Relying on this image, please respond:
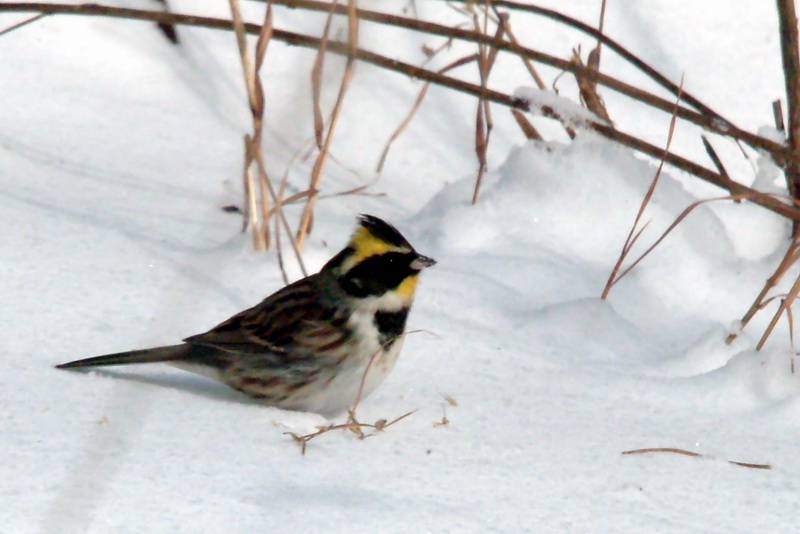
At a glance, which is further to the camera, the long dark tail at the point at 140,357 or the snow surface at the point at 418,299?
the long dark tail at the point at 140,357

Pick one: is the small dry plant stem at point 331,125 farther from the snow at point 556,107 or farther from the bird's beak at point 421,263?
the snow at point 556,107

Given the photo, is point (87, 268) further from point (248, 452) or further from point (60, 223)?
point (248, 452)

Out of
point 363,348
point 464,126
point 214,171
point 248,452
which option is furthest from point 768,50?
point 248,452

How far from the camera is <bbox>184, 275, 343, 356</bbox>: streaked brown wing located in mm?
3557

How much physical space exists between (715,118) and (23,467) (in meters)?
2.94

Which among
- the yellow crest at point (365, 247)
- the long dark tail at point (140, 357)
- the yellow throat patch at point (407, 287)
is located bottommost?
the long dark tail at point (140, 357)

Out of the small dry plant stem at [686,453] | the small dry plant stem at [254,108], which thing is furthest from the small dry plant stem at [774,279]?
the small dry plant stem at [254,108]

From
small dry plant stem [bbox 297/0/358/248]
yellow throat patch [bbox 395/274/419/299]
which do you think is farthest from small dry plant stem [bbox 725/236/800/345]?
small dry plant stem [bbox 297/0/358/248]

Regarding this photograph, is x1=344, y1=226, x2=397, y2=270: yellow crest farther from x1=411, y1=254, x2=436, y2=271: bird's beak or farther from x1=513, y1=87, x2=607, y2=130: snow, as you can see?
x1=513, y1=87, x2=607, y2=130: snow

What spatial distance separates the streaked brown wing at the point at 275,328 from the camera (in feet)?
11.7

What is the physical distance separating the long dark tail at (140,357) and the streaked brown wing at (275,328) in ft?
0.18

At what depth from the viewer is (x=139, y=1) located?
19.7ft

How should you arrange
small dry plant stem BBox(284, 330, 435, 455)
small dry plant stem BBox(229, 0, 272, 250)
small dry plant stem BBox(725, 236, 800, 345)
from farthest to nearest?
small dry plant stem BBox(229, 0, 272, 250) → small dry plant stem BBox(725, 236, 800, 345) → small dry plant stem BBox(284, 330, 435, 455)

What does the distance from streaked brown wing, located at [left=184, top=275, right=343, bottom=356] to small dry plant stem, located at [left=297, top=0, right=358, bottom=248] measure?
1.98 feet
